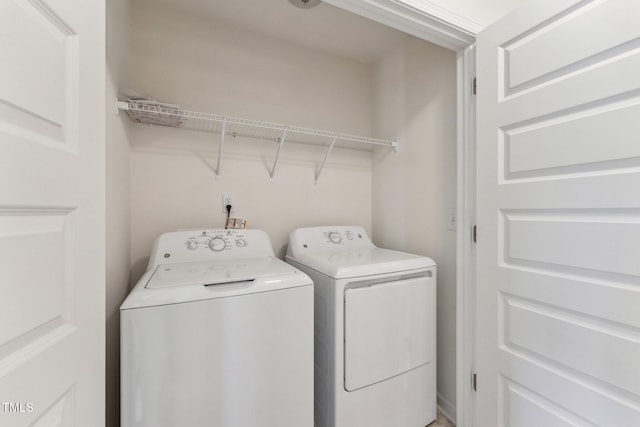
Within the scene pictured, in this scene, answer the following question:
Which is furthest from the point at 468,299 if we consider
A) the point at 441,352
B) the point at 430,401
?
the point at 430,401

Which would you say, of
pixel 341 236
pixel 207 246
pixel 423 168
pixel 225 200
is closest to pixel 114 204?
pixel 207 246

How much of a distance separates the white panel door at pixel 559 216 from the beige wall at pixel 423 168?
30 cm

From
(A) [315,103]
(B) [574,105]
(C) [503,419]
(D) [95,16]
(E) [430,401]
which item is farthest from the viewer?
(A) [315,103]

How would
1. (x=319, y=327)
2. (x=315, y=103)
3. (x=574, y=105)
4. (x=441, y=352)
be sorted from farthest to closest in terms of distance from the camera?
(x=315, y=103) → (x=441, y=352) → (x=319, y=327) → (x=574, y=105)

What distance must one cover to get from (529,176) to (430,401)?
1.35 meters

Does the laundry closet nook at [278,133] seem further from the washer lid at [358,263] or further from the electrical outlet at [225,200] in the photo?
the washer lid at [358,263]

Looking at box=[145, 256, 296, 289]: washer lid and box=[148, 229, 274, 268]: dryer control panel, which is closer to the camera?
box=[145, 256, 296, 289]: washer lid

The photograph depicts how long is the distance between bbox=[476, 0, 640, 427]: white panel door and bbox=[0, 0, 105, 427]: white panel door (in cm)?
152

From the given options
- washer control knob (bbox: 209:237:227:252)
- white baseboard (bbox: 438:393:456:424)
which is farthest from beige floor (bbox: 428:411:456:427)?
washer control knob (bbox: 209:237:227:252)

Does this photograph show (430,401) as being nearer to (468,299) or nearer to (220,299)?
(468,299)

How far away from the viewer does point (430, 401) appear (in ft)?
5.08

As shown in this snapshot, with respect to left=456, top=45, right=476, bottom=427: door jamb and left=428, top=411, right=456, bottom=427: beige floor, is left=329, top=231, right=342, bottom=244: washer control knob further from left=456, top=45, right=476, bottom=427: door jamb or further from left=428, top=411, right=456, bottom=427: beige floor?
left=428, top=411, right=456, bottom=427: beige floor

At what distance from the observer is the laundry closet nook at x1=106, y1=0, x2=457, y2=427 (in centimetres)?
159

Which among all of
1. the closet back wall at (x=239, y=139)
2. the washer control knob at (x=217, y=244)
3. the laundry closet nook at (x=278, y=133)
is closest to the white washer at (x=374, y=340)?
the laundry closet nook at (x=278, y=133)
